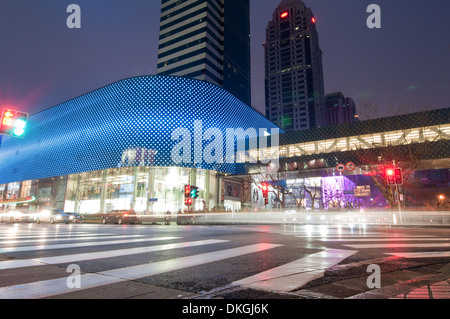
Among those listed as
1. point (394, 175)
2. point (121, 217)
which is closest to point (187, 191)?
point (121, 217)

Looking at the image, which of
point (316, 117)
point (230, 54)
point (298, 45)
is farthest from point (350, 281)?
point (298, 45)

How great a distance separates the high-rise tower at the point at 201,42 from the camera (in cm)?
8569

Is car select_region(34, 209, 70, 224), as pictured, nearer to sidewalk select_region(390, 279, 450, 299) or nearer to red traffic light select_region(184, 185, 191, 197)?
red traffic light select_region(184, 185, 191, 197)

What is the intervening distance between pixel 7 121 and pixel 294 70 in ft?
521

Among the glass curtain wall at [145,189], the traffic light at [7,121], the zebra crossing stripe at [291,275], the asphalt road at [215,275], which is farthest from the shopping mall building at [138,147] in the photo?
the zebra crossing stripe at [291,275]

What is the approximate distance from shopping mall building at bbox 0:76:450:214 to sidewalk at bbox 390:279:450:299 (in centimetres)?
3713

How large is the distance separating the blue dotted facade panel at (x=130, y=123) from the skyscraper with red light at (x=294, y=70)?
285 ft

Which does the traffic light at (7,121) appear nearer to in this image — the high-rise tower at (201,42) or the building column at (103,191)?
the building column at (103,191)

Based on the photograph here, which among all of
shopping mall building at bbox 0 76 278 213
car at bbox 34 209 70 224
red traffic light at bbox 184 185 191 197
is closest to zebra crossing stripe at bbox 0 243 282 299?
red traffic light at bbox 184 185 191 197

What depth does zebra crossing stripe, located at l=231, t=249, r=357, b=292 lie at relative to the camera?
120 inches

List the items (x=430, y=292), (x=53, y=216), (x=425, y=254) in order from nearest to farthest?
(x=430, y=292), (x=425, y=254), (x=53, y=216)

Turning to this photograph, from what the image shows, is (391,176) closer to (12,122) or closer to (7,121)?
(12,122)

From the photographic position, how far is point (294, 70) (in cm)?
15312

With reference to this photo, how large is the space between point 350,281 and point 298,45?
171m
